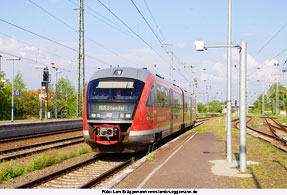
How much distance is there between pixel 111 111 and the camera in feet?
38.9

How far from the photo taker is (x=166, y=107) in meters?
16.5

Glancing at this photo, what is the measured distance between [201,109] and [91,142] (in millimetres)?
132141

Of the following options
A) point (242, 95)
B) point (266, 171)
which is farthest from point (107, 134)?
point (266, 171)

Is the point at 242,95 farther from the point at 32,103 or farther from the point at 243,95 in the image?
the point at 32,103

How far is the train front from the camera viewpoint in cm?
1161

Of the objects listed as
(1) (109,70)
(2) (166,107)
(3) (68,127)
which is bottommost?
(3) (68,127)

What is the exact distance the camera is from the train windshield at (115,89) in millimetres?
12156

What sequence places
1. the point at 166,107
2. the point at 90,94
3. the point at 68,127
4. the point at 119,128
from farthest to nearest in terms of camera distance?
the point at 68,127
the point at 166,107
the point at 90,94
the point at 119,128

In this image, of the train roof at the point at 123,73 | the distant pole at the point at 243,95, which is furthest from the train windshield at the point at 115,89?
the distant pole at the point at 243,95

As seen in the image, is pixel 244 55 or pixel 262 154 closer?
pixel 244 55

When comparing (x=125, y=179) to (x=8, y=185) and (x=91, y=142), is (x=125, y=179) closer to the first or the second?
(x=8, y=185)

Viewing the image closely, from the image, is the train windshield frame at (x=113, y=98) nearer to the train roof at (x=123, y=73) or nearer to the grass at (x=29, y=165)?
the train roof at (x=123, y=73)

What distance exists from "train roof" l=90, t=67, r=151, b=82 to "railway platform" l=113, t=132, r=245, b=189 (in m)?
2.99

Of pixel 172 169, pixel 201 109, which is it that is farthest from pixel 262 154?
pixel 201 109
